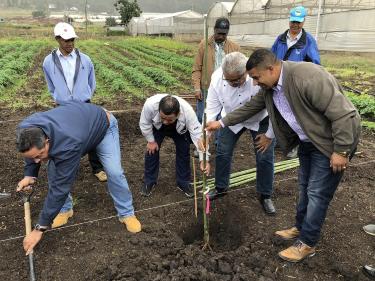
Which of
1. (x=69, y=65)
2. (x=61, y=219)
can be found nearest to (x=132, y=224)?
(x=61, y=219)

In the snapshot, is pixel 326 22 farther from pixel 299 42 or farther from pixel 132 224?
pixel 132 224

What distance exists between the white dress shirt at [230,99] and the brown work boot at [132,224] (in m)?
1.26

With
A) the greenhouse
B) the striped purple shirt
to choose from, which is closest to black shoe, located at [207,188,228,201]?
the striped purple shirt

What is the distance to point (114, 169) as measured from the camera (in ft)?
11.3

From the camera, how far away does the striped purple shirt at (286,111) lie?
2.84 m

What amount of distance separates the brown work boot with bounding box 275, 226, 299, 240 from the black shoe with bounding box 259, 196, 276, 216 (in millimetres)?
363

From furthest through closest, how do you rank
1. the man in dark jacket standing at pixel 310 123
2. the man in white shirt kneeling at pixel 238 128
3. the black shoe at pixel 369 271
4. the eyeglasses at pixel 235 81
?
the man in white shirt kneeling at pixel 238 128, the eyeglasses at pixel 235 81, the black shoe at pixel 369 271, the man in dark jacket standing at pixel 310 123

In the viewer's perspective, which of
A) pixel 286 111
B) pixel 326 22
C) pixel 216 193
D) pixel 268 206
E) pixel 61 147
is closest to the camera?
pixel 61 147

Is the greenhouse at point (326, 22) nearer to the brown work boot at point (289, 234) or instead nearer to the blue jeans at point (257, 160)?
the blue jeans at point (257, 160)

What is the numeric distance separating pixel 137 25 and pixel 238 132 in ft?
122

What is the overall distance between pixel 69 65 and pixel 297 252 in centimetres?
317

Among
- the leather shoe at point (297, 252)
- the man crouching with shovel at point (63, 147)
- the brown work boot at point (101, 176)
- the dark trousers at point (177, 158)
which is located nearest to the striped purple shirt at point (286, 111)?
the leather shoe at point (297, 252)

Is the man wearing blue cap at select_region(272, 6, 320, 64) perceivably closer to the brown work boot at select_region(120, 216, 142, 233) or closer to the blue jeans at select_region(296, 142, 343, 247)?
the blue jeans at select_region(296, 142, 343, 247)

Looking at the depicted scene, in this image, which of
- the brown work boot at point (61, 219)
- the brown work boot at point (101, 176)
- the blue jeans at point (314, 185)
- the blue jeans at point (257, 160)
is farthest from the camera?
the brown work boot at point (101, 176)
